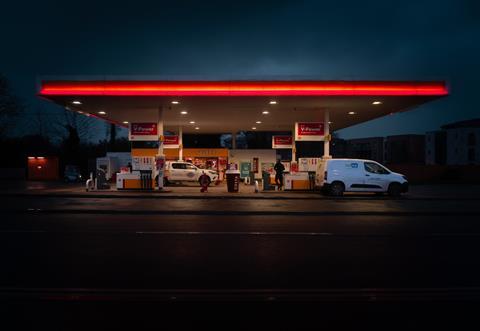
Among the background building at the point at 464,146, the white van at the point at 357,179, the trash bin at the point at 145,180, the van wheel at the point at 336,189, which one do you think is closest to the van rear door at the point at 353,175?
the white van at the point at 357,179

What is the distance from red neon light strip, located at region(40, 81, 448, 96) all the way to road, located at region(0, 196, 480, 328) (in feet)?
26.1

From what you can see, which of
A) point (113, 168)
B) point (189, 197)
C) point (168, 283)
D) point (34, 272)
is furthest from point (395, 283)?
point (113, 168)

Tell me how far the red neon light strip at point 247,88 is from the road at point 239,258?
26.1 ft

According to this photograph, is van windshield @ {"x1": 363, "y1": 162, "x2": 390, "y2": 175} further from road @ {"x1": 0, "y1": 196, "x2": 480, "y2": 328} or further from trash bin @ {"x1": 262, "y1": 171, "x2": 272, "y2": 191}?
road @ {"x1": 0, "y1": 196, "x2": 480, "y2": 328}

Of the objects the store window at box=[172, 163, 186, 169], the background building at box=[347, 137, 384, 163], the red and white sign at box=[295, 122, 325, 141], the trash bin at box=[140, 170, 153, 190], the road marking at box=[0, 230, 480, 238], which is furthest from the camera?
the background building at box=[347, 137, 384, 163]

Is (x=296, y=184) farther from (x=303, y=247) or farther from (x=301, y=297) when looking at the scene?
(x=301, y=297)

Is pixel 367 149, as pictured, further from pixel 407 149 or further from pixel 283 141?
pixel 283 141

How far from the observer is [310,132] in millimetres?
23188

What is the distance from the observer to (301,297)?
517cm

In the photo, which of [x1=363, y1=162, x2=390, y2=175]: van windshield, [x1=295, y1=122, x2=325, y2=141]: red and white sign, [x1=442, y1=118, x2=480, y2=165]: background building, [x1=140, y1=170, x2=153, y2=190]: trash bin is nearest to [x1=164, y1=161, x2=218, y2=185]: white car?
[x1=140, y1=170, x2=153, y2=190]: trash bin

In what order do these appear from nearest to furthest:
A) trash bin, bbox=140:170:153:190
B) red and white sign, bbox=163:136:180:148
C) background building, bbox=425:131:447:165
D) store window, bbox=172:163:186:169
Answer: trash bin, bbox=140:170:153:190
store window, bbox=172:163:186:169
red and white sign, bbox=163:136:180:148
background building, bbox=425:131:447:165

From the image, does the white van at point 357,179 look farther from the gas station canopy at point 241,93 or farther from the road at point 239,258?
the road at point 239,258

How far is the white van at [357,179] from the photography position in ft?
65.4

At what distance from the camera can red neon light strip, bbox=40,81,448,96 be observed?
19016mm
